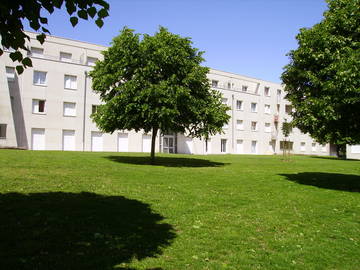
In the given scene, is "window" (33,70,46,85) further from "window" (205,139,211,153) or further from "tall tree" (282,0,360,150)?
"tall tree" (282,0,360,150)

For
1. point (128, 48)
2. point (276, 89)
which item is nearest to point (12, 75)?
point (128, 48)

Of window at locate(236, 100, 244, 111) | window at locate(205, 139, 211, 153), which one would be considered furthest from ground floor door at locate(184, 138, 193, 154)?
window at locate(236, 100, 244, 111)

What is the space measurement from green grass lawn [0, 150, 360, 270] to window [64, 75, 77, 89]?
28.7 m

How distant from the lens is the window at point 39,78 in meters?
37.1

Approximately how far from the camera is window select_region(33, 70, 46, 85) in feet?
122

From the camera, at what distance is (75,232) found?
618 cm

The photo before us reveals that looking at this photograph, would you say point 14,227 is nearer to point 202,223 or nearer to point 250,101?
point 202,223

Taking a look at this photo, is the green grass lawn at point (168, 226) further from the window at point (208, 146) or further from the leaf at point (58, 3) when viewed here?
the window at point (208, 146)

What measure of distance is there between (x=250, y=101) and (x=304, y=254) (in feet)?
174

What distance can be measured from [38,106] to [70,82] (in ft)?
15.7

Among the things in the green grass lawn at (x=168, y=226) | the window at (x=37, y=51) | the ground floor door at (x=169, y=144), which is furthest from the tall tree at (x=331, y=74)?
the window at (x=37, y=51)

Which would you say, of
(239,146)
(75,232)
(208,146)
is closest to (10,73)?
(208,146)

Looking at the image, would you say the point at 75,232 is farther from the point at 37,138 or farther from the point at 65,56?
the point at 65,56

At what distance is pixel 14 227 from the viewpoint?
20.4 feet
